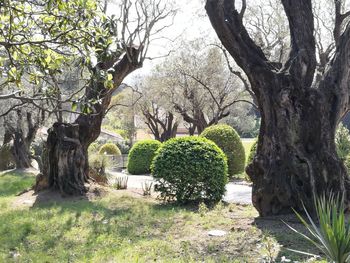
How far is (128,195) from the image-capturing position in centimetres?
1145

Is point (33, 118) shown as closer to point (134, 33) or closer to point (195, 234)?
point (134, 33)

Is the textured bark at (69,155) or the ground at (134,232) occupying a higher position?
the textured bark at (69,155)

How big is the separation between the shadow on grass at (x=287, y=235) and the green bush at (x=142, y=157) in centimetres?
1481

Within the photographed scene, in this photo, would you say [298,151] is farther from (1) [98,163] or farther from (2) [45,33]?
(1) [98,163]

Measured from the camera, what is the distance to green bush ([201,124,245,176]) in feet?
A: 56.5

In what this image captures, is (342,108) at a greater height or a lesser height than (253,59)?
lesser

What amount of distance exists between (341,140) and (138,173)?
9694 millimetres

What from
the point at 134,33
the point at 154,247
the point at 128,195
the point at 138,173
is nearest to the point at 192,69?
the point at 138,173

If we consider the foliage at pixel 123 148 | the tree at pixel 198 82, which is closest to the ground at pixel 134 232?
the tree at pixel 198 82

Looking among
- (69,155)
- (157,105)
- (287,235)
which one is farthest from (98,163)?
(157,105)

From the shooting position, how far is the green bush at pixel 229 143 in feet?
56.5

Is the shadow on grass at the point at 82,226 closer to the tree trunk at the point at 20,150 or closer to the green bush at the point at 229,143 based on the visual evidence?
the green bush at the point at 229,143

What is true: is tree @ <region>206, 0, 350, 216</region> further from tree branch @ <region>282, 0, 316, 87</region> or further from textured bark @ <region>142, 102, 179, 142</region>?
textured bark @ <region>142, 102, 179, 142</region>

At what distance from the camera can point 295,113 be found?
749 cm
